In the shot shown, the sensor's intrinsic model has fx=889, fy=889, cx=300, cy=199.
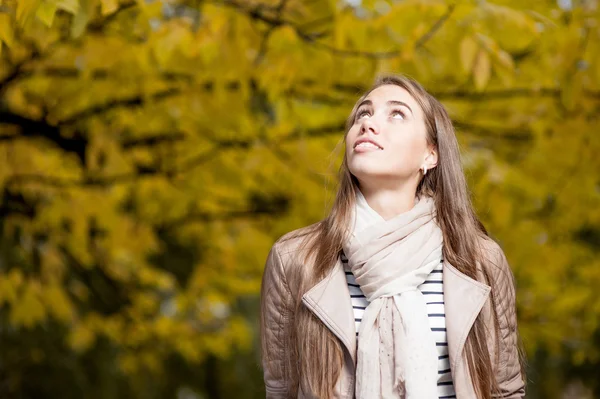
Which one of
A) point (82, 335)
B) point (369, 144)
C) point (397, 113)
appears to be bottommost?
point (369, 144)

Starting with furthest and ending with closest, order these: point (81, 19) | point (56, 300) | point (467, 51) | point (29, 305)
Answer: point (56, 300) < point (29, 305) < point (467, 51) < point (81, 19)

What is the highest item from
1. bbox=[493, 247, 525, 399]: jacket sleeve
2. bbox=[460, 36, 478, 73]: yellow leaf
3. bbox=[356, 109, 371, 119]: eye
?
bbox=[460, 36, 478, 73]: yellow leaf

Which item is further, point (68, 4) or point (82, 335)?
point (82, 335)

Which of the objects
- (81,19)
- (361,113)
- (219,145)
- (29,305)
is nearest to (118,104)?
(219,145)

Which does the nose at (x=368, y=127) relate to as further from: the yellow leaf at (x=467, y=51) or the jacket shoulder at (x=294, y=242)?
the yellow leaf at (x=467, y=51)

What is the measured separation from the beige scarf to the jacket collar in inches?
1.7

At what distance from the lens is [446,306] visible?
94.3 inches

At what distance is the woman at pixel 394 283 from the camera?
2.36 meters

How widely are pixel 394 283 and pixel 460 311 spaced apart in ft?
0.63

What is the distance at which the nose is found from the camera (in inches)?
97.7

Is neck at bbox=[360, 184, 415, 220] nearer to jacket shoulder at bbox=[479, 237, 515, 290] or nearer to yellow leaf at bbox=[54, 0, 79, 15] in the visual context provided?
jacket shoulder at bbox=[479, 237, 515, 290]

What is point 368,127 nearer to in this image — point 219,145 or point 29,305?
point 219,145

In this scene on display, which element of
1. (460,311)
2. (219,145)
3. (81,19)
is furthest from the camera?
(219,145)

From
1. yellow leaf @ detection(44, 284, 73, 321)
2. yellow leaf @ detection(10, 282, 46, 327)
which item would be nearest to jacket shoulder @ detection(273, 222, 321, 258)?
yellow leaf @ detection(10, 282, 46, 327)
